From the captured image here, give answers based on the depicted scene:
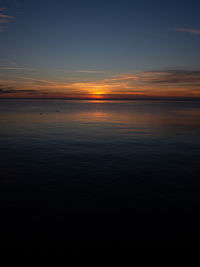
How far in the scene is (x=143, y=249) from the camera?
7914 mm

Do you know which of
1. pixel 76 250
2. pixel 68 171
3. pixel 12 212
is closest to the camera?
pixel 76 250

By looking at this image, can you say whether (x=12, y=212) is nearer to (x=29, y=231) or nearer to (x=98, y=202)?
(x=29, y=231)

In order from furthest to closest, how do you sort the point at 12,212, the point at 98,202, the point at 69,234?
the point at 98,202 < the point at 12,212 < the point at 69,234

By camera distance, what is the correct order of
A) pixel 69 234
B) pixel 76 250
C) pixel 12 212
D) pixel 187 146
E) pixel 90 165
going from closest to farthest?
pixel 76 250 < pixel 69 234 < pixel 12 212 < pixel 90 165 < pixel 187 146

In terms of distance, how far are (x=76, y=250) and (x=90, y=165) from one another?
9.63 meters

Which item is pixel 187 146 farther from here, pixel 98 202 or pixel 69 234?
pixel 69 234

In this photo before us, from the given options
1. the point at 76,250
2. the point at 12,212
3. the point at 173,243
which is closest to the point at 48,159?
the point at 12,212

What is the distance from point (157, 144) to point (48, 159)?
1450 centimetres

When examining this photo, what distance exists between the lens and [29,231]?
28.6 feet

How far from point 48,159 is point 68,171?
4.05 meters

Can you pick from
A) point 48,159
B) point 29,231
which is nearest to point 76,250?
point 29,231

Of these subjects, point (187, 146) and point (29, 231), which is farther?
point (187, 146)

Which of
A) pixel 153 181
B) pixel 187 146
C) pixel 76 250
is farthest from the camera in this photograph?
pixel 187 146

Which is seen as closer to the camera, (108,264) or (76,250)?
(108,264)
